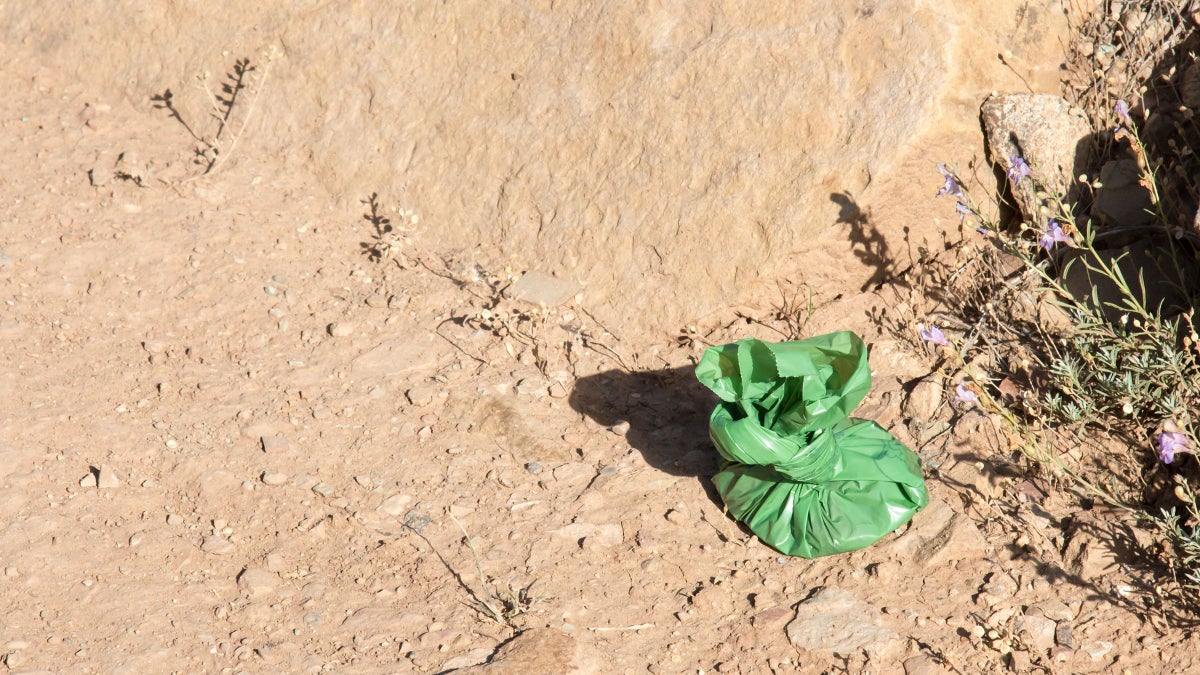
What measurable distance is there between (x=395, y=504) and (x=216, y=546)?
0.47 metres

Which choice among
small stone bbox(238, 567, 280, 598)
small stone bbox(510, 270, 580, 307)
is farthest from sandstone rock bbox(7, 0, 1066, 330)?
small stone bbox(238, 567, 280, 598)

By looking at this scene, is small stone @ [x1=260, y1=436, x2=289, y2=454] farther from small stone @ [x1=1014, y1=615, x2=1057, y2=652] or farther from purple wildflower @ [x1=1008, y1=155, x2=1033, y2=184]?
purple wildflower @ [x1=1008, y1=155, x2=1033, y2=184]

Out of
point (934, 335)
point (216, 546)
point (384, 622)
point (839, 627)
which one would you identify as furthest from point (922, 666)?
point (216, 546)

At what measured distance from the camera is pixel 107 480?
3.03 meters

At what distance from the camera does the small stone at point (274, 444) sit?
319cm

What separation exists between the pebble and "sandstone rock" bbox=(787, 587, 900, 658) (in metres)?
1.08

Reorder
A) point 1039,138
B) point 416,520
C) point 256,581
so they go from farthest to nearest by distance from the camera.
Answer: point 1039,138
point 416,520
point 256,581

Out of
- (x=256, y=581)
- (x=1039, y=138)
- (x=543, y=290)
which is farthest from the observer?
(x=543, y=290)

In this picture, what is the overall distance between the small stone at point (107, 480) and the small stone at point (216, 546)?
343mm

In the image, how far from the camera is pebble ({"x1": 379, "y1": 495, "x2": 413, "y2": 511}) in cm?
301

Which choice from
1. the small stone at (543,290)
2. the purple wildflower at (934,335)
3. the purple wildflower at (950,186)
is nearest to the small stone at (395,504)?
the small stone at (543,290)

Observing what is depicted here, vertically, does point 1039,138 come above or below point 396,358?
above

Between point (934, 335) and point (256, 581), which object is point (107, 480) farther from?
point (934, 335)

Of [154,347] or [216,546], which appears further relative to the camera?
[154,347]
